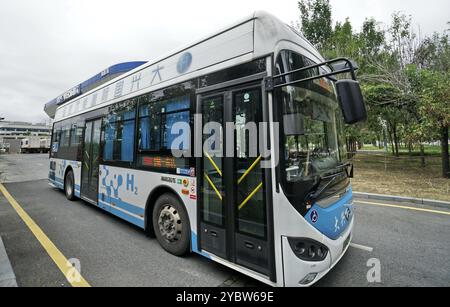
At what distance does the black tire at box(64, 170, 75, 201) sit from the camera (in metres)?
7.02

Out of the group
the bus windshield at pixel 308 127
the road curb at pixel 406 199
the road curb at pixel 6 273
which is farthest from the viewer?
the road curb at pixel 406 199

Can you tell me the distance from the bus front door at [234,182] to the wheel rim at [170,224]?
1.75 ft

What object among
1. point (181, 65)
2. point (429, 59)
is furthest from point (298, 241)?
point (429, 59)

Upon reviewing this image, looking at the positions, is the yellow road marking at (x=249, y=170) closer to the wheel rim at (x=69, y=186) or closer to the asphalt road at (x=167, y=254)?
the asphalt road at (x=167, y=254)

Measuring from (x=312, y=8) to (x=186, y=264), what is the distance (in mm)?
19363

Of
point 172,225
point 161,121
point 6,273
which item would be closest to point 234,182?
point 172,225

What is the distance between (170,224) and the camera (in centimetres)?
360

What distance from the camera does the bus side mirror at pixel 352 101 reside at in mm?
2105

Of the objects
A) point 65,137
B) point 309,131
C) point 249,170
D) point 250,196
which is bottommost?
point 250,196

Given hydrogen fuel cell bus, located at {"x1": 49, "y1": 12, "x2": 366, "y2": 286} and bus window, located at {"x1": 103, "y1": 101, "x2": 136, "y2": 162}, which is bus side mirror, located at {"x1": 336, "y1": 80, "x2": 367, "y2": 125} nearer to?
hydrogen fuel cell bus, located at {"x1": 49, "y1": 12, "x2": 366, "y2": 286}

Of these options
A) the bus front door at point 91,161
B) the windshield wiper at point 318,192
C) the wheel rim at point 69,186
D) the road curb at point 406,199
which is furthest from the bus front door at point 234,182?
the road curb at point 406,199

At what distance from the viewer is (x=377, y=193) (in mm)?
7621

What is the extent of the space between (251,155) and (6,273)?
3.57 m

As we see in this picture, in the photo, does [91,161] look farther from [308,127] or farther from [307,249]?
[307,249]
